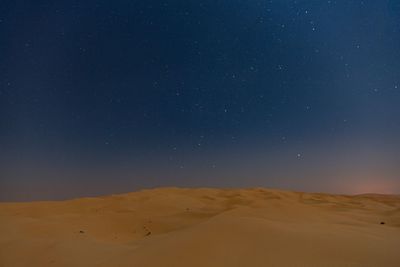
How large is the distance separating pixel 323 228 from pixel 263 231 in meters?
1.18

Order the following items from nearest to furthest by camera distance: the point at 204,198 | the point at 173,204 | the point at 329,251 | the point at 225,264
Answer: the point at 225,264, the point at 329,251, the point at 173,204, the point at 204,198

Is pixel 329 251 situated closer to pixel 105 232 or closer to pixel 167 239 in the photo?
pixel 167 239

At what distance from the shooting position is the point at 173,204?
10.2 metres

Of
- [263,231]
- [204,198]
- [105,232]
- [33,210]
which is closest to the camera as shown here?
[263,231]

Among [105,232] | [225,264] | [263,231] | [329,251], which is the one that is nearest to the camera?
[225,264]

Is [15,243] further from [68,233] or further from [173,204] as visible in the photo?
[173,204]

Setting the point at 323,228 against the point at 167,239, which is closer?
the point at 167,239

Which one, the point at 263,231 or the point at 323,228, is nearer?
the point at 263,231

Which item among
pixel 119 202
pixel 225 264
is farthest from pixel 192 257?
pixel 119 202

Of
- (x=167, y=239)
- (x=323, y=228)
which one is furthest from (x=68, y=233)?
(x=323, y=228)

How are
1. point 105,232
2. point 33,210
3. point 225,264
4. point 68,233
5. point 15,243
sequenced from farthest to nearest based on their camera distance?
1. point 33,210
2. point 105,232
3. point 68,233
4. point 15,243
5. point 225,264

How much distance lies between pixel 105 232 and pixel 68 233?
786mm

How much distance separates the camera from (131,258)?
11.9 feet

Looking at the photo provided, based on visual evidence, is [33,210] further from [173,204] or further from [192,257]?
[192,257]
